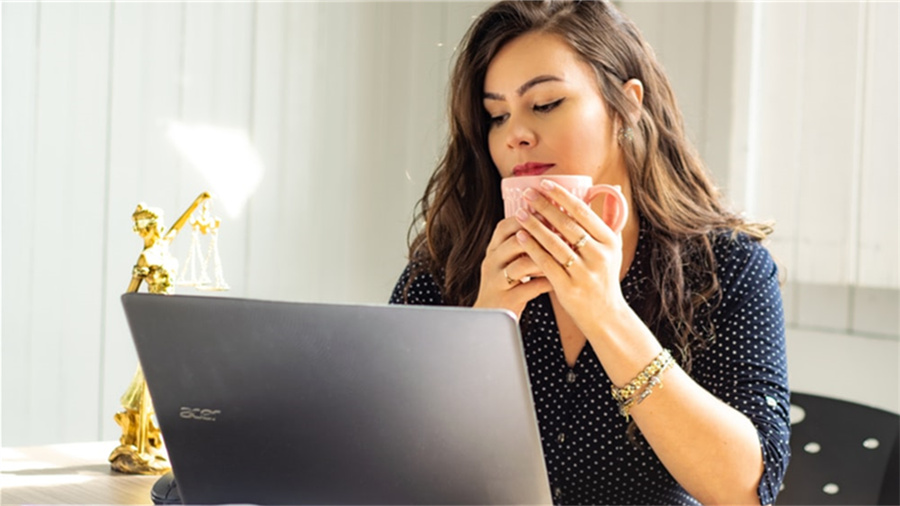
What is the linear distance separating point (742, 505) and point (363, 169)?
1849 mm

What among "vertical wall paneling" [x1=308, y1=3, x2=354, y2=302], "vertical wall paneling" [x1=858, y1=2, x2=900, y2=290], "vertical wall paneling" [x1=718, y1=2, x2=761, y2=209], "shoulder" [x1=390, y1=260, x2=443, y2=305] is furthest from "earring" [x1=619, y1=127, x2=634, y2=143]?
"vertical wall paneling" [x1=308, y1=3, x2=354, y2=302]

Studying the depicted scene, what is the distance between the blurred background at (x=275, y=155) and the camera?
217 cm

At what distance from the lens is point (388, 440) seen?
0.85 metres

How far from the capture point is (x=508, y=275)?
1.18 metres

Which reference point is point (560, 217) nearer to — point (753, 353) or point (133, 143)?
point (753, 353)

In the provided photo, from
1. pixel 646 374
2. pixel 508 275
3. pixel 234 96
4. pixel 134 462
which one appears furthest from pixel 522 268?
pixel 234 96

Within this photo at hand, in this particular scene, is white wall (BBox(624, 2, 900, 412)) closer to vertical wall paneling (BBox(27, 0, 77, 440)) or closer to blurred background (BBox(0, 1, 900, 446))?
blurred background (BBox(0, 1, 900, 446))

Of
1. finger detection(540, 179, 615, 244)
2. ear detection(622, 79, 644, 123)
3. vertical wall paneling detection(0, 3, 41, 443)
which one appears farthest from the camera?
vertical wall paneling detection(0, 3, 41, 443)

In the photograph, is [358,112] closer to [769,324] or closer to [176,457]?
[769,324]

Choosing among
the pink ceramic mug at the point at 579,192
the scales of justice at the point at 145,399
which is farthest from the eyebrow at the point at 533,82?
the scales of justice at the point at 145,399

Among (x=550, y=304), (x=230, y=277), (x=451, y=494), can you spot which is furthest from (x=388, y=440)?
(x=230, y=277)

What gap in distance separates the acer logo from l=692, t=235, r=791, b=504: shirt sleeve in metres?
0.61

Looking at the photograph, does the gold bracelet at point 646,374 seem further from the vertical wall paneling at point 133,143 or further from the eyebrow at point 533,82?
the vertical wall paneling at point 133,143

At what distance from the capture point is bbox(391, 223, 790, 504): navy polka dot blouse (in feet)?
4.27
